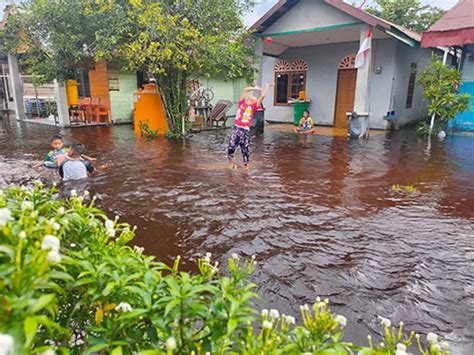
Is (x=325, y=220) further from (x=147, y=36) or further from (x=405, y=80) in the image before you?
(x=405, y=80)

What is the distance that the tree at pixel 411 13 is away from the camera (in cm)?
2206

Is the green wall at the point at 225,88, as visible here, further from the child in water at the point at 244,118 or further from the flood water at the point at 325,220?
the child in water at the point at 244,118

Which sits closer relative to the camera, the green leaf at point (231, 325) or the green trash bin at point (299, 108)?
the green leaf at point (231, 325)

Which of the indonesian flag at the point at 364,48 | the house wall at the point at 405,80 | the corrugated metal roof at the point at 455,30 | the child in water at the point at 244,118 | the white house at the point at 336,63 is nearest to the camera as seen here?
the child in water at the point at 244,118

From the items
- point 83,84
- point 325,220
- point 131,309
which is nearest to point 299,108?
point 83,84

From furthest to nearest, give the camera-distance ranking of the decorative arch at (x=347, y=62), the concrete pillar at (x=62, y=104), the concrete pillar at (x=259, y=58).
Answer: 1. the concrete pillar at (x=62, y=104)
2. the decorative arch at (x=347, y=62)
3. the concrete pillar at (x=259, y=58)

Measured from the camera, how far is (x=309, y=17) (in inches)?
459

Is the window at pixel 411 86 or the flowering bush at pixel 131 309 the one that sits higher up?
the window at pixel 411 86

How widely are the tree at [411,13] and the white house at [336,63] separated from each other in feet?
28.1

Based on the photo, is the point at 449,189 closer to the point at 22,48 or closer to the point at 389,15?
the point at 22,48

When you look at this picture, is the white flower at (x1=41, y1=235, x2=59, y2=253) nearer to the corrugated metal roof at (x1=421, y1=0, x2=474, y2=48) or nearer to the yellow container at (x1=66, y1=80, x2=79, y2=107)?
the corrugated metal roof at (x1=421, y1=0, x2=474, y2=48)

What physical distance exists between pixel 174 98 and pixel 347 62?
23.9ft

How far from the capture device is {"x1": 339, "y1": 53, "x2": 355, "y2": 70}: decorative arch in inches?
552

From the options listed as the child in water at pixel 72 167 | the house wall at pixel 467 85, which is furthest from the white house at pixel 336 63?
the child in water at pixel 72 167
